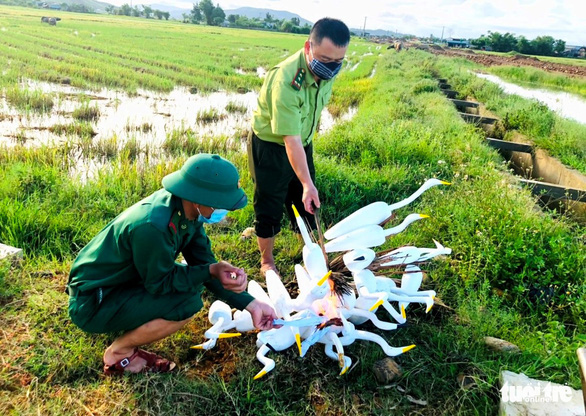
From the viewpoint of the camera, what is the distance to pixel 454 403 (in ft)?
6.03

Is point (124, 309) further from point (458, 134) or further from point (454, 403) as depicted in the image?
point (458, 134)

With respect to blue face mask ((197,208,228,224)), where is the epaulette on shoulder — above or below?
above

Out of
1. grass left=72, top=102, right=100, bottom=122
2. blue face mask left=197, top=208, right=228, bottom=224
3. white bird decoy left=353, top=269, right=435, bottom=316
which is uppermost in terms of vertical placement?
blue face mask left=197, top=208, right=228, bottom=224

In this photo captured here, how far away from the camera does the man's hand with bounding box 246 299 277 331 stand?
1.83 metres

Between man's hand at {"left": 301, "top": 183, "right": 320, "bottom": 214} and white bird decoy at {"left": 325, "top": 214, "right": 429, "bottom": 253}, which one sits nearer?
white bird decoy at {"left": 325, "top": 214, "right": 429, "bottom": 253}

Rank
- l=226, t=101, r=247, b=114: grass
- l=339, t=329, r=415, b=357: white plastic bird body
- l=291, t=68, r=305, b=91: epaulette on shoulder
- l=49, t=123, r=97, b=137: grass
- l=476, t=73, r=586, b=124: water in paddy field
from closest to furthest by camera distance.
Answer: l=339, t=329, r=415, b=357: white plastic bird body, l=291, t=68, r=305, b=91: epaulette on shoulder, l=49, t=123, r=97, b=137: grass, l=226, t=101, r=247, b=114: grass, l=476, t=73, r=586, b=124: water in paddy field

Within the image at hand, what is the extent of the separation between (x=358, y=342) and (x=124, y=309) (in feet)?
3.80

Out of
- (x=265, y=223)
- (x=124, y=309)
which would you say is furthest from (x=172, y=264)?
(x=265, y=223)

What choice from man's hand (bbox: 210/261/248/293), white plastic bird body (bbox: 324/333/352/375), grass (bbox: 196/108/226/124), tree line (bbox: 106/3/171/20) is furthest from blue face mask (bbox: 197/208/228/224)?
tree line (bbox: 106/3/171/20)

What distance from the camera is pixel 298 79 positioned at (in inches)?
85.2

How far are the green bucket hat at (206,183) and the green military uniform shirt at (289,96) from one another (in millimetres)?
644

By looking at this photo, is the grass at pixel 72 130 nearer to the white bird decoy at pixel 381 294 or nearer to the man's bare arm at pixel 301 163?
the man's bare arm at pixel 301 163

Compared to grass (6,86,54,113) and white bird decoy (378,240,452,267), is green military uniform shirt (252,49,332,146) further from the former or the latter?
grass (6,86,54,113)

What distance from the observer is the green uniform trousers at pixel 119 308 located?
1734 mm
